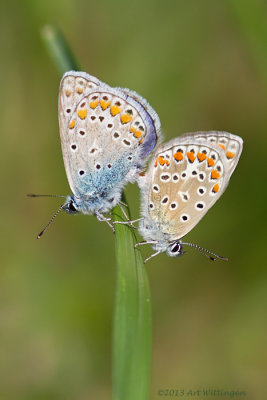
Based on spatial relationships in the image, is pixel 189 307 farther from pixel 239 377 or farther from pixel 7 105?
pixel 7 105

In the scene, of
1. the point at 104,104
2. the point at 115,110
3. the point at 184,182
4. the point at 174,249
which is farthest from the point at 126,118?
the point at 174,249

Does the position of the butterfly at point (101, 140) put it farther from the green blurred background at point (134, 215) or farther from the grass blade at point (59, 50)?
the green blurred background at point (134, 215)

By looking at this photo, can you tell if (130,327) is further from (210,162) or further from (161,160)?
(161,160)

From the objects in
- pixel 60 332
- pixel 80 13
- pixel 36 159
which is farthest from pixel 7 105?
pixel 60 332

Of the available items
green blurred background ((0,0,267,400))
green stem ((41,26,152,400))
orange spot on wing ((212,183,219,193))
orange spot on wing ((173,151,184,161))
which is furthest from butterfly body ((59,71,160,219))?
green blurred background ((0,0,267,400))

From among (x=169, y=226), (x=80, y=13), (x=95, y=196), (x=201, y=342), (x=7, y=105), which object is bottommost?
(x=201, y=342)

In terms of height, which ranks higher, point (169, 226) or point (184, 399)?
point (169, 226)

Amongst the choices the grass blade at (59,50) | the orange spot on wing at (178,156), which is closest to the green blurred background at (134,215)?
the orange spot on wing at (178,156)
